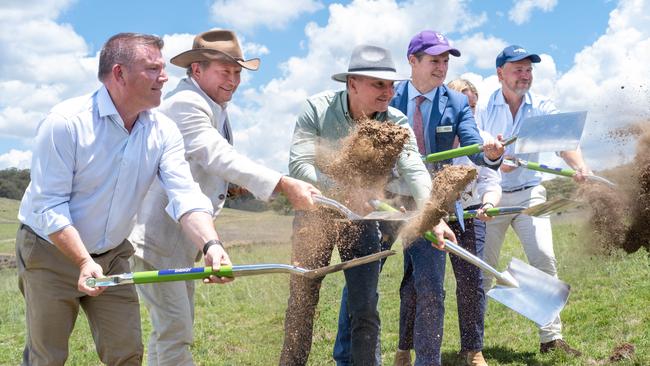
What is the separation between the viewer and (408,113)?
5.18m

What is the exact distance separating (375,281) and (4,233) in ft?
120

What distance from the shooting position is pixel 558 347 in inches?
226

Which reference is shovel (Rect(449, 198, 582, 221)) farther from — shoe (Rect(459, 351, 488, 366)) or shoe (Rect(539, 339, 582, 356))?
shoe (Rect(539, 339, 582, 356))

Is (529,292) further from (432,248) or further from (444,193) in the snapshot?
(444,193)

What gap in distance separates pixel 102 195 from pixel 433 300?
2.15 m

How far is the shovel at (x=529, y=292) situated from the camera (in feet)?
14.6

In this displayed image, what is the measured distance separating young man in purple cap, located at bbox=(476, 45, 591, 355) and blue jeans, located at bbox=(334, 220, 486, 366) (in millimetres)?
452

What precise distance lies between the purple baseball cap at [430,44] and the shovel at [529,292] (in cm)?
126

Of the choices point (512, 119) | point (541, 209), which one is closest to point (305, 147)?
point (541, 209)

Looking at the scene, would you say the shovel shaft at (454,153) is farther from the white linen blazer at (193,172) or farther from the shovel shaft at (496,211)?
the white linen blazer at (193,172)

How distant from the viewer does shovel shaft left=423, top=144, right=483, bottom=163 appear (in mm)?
4914

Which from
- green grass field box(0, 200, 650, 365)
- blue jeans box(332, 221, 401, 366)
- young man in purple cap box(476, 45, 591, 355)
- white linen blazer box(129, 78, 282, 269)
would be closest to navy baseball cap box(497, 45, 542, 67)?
young man in purple cap box(476, 45, 591, 355)

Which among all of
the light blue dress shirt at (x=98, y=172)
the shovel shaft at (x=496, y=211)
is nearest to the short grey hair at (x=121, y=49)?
the light blue dress shirt at (x=98, y=172)

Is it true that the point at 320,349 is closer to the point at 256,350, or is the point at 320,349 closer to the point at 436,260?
the point at 256,350
